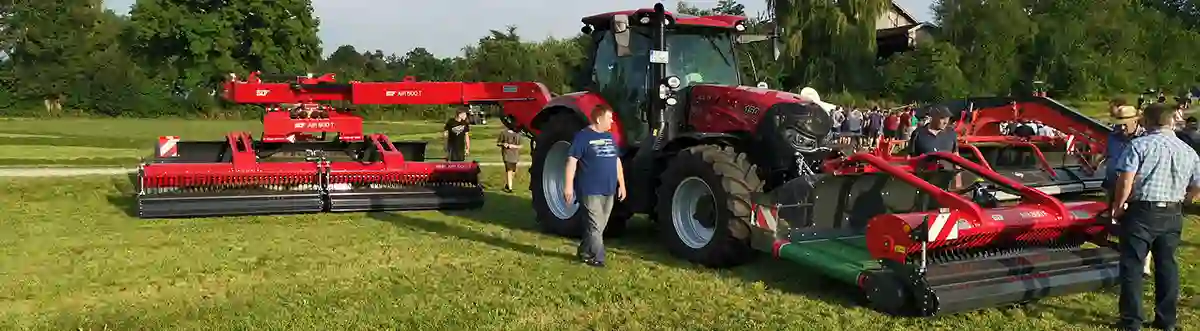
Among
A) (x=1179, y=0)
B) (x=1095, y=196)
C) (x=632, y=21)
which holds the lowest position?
(x=1095, y=196)

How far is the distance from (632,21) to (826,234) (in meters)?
2.38

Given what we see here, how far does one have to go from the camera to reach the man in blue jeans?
6809mm

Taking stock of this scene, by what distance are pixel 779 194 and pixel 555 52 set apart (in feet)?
181

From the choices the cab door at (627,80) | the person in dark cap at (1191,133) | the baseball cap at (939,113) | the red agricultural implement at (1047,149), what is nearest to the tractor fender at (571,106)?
the cab door at (627,80)

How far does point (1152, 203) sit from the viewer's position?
4855mm

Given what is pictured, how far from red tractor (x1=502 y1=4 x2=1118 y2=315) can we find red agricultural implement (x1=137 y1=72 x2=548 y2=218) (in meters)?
1.35

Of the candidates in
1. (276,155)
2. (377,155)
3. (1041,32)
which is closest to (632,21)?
(377,155)

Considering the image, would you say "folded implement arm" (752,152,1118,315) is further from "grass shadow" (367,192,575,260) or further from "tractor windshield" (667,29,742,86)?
"grass shadow" (367,192,575,260)

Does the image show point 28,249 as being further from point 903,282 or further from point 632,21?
point 903,282

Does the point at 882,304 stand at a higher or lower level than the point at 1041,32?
lower

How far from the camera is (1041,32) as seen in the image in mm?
40688

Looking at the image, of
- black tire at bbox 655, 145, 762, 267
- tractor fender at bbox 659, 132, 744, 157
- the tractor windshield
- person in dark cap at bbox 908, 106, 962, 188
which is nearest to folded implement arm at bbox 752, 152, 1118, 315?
black tire at bbox 655, 145, 762, 267

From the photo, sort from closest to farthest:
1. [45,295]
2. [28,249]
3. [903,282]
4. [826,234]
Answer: [903,282], [45,295], [826,234], [28,249]

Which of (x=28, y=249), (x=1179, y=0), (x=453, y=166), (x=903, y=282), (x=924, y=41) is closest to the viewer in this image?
(x=903, y=282)
